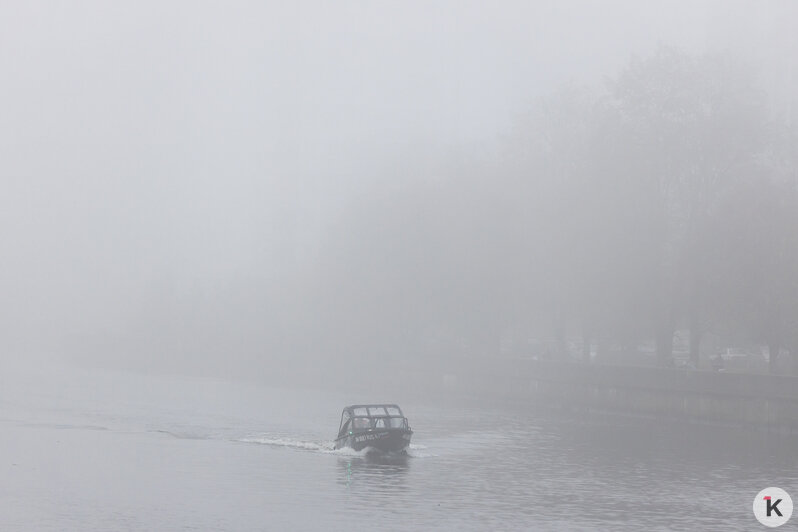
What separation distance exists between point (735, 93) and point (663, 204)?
8.81 m

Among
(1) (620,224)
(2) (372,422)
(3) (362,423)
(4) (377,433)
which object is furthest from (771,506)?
(1) (620,224)

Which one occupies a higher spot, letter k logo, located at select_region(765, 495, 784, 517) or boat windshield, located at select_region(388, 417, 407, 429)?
boat windshield, located at select_region(388, 417, 407, 429)

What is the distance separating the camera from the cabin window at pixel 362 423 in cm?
5650

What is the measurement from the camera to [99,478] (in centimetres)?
4809

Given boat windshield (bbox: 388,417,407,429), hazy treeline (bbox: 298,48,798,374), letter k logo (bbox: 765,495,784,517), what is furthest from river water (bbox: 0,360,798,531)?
hazy treeline (bbox: 298,48,798,374)

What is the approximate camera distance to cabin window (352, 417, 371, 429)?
56500mm

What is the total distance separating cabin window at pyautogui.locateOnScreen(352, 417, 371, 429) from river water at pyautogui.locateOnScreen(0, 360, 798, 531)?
4.68 ft

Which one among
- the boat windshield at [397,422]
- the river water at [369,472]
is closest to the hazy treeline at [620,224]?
the river water at [369,472]

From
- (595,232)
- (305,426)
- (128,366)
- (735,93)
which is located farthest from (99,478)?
(128,366)

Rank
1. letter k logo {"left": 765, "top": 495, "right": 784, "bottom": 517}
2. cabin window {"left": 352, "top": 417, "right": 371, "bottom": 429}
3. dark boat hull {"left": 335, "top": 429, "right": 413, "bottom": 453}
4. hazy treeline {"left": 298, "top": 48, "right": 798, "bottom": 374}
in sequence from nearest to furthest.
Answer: letter k logo {"left": 765, "top": 495, "right": 784, "bottom": 517}, dark boat hull {"left": 335, "top": 429, "right": 413, "bottom": 453}, cabin window {"left": 352, "top": 417, "right": 371, "bottom": 429}, hazy treeline {"left": 298, "top": 48, "right": 798, "bottom": 374}

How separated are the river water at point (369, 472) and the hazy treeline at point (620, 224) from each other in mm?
9405

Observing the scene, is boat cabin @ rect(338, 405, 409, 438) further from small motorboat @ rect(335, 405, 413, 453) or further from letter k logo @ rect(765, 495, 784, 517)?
letter k logo @ rect(765, 495, 784, 517)

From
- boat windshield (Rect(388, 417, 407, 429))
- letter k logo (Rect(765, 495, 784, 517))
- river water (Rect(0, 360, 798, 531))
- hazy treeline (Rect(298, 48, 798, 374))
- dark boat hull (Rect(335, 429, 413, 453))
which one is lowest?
letter k logo (Rect(765, 495, 784, 517))

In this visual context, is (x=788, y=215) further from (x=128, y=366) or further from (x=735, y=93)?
(x=128, y=366)
